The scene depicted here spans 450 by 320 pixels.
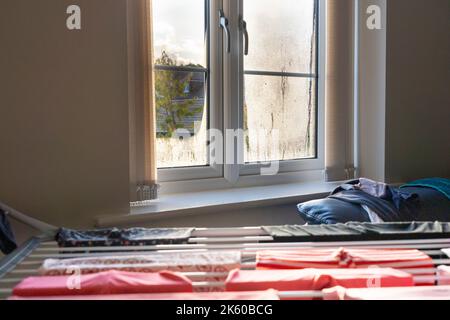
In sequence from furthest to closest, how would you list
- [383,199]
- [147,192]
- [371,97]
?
1. [371,97]
2. [147,192]
3. [383,199]

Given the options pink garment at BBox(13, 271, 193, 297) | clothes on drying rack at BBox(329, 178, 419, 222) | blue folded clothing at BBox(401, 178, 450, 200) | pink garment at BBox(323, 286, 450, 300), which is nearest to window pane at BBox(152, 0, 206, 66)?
clothes on drying rack at BBox(329, 178, 419, 222)

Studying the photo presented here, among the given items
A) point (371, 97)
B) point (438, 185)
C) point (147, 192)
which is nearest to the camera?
point (147, 192)

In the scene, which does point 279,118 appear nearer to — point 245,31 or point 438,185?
point 245,31

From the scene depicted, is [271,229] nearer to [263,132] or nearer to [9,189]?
[9,189]

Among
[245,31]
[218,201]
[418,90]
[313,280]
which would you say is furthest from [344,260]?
[418,90]

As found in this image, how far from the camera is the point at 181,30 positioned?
193 centimetres

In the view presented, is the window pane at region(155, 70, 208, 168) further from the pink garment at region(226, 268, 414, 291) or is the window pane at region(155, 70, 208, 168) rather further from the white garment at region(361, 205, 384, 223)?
the pink garment at region(226, 268, 414, 291)

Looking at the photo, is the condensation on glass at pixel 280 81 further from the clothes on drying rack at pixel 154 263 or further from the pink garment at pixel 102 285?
the pink garment at pixel 102 285

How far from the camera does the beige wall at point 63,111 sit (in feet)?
4.64

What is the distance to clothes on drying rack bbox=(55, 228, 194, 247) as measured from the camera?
3.19 ft

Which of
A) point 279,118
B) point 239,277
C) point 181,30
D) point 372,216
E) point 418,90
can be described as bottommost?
point 372,216

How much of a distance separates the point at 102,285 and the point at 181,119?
1.32 meters

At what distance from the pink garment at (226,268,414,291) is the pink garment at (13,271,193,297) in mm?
81

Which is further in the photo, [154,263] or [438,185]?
[438,185]
